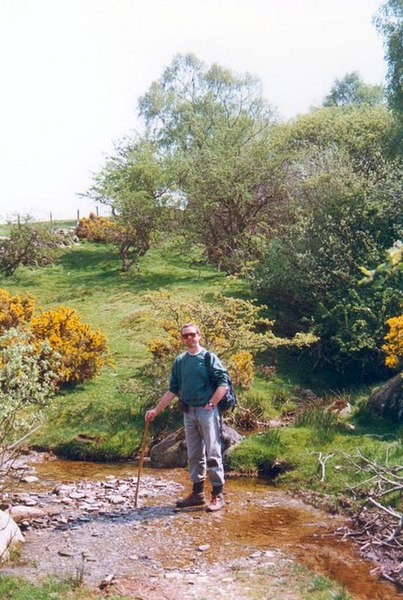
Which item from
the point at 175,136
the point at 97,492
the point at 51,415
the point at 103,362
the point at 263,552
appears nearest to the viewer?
the point at 263,552

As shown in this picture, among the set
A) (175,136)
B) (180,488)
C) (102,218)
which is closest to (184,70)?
(175,136)

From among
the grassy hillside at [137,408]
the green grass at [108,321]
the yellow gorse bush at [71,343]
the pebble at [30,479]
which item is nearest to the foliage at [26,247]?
the green grass at [108,321]

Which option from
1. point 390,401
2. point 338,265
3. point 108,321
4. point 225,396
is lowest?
point 390,401

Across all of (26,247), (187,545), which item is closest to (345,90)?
(26,247)

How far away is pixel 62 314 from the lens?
1909 centimetres

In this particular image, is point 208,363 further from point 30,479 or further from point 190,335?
point 30,479

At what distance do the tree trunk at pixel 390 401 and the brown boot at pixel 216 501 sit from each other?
16.3 feet

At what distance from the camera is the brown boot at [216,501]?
10953 mm

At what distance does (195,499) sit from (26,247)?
999 inches

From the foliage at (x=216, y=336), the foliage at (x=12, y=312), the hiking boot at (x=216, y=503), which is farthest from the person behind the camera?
the foliage at (x=12, y=312)

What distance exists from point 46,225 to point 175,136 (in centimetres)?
2464

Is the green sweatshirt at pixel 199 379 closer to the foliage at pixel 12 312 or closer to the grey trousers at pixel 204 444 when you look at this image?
the grey trousers at pixel 204 444

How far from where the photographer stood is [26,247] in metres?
34.3

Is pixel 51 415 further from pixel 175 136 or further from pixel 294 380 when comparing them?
pixel 175 136
